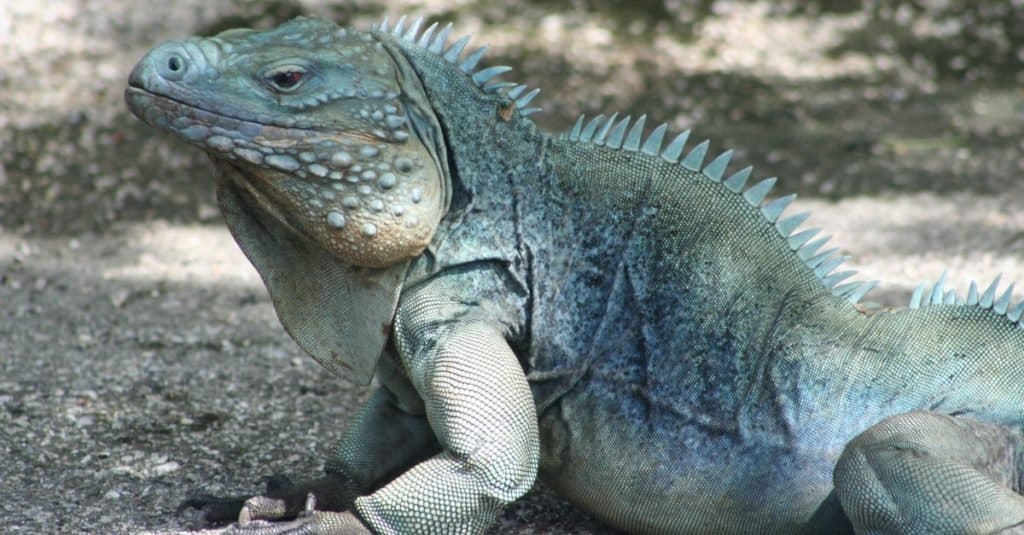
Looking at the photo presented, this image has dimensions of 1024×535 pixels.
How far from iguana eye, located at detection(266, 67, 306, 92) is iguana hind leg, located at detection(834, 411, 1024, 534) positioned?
6.38 ft

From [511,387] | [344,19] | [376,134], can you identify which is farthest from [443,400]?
[344,19]

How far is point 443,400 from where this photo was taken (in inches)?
139

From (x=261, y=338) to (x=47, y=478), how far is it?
5.65ft

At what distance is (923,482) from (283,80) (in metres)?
2.16

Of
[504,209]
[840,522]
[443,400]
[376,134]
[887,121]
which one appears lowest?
[887,121]

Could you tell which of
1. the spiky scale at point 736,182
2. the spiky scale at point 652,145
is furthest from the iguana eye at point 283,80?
the spiky scale at point 736,182

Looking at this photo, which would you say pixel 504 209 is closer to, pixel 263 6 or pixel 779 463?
pixel 779 463

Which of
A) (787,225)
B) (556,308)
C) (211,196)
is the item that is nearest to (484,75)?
(556,308)

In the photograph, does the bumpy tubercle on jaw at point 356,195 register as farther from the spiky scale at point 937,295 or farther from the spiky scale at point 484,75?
→ the spiky scale at point 937,295

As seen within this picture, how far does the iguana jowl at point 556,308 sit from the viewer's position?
11.7ft

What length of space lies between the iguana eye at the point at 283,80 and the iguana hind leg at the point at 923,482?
195cm

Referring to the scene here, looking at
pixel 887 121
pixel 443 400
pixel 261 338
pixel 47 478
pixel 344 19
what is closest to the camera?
pixel 443 400

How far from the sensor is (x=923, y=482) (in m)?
3.28

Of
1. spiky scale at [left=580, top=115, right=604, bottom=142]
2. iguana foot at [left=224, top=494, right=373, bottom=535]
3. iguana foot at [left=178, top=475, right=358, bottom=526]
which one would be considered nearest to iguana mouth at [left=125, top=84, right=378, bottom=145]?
spiky scale at [left=580, top=115, right=604, bottom=142]
